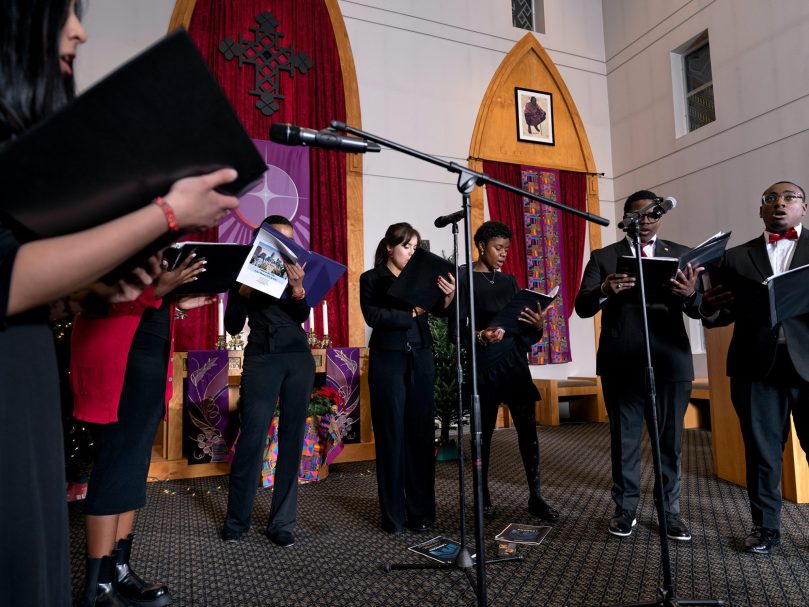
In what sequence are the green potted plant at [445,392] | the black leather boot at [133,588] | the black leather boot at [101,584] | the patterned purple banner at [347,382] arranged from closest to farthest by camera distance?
the black leather boot at [101,584] → the black leather boot at [133,588] → the patterned purple banner at [347,382] → the green potted plant at [445,392]

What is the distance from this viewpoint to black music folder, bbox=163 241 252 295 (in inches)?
68.4

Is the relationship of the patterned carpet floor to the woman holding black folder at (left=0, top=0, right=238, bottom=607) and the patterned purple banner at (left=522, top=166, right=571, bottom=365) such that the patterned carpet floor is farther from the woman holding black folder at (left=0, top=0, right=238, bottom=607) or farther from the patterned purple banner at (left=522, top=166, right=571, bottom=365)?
the patterned purple banner at (left=522, top=166, right=571, bottom=365)

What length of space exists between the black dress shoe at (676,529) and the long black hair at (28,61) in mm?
2569

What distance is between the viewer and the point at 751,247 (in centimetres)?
241

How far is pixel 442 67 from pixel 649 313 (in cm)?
501

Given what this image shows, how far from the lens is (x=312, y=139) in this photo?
4.48 ft

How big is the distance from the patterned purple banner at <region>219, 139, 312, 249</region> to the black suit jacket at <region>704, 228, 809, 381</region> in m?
4.05

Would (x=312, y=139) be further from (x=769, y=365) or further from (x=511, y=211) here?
(x=511, y=211)

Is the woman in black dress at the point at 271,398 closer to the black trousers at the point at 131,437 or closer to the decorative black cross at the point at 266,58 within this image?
the black trousers at the point at 131,437

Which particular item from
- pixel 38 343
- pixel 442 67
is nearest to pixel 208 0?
pixel 442 67

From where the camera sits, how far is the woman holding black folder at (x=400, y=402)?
8.52 ft

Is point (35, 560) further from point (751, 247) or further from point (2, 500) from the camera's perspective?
point (751, 247)

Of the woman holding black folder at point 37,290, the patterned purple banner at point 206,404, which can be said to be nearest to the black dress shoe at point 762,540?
the woman holding black folder at point 37,290

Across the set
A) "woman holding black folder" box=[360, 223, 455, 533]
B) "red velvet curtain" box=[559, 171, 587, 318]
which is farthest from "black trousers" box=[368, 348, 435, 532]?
"red velvet curtain" box=[559, 171, 587, 318]
